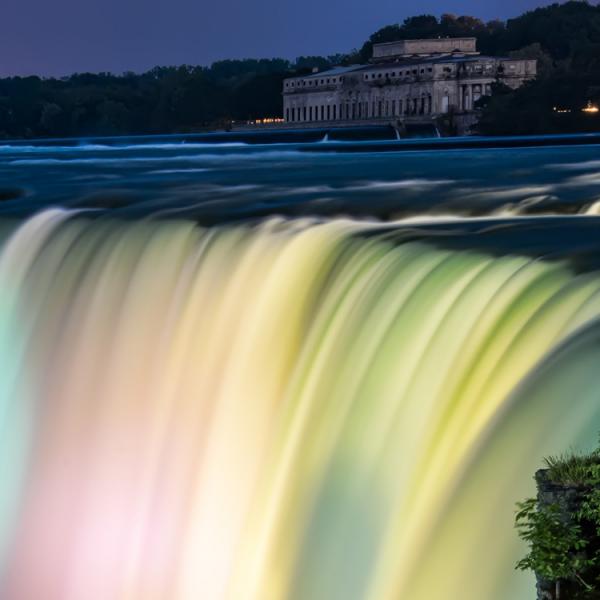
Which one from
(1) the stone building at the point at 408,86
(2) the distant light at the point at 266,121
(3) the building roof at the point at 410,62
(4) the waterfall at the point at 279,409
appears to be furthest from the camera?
(2) the distant light at the point at 266,121

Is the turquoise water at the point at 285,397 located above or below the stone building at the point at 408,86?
below

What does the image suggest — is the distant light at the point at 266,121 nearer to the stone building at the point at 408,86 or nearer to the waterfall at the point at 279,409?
the stone building at the point at 408,86

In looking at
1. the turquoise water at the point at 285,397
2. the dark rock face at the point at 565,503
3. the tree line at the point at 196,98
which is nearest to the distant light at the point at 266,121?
the tree line at the point at 196,98

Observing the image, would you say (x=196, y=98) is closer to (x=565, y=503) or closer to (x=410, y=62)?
(x=410, y=62)

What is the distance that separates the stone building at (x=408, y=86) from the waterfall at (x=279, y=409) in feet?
328

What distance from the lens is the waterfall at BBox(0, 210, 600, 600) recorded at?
10.1m

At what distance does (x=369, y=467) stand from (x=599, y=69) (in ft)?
359

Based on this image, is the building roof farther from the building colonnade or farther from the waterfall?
the waterfall

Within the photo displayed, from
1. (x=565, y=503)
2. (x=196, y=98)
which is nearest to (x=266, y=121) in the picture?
(x=196, y=98)

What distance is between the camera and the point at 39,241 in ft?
64.3

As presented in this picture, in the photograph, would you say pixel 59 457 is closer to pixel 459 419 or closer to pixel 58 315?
pixel 58 315

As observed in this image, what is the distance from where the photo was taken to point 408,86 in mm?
136250

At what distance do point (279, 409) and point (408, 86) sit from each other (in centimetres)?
12501

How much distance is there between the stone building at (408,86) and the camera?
128 meters
